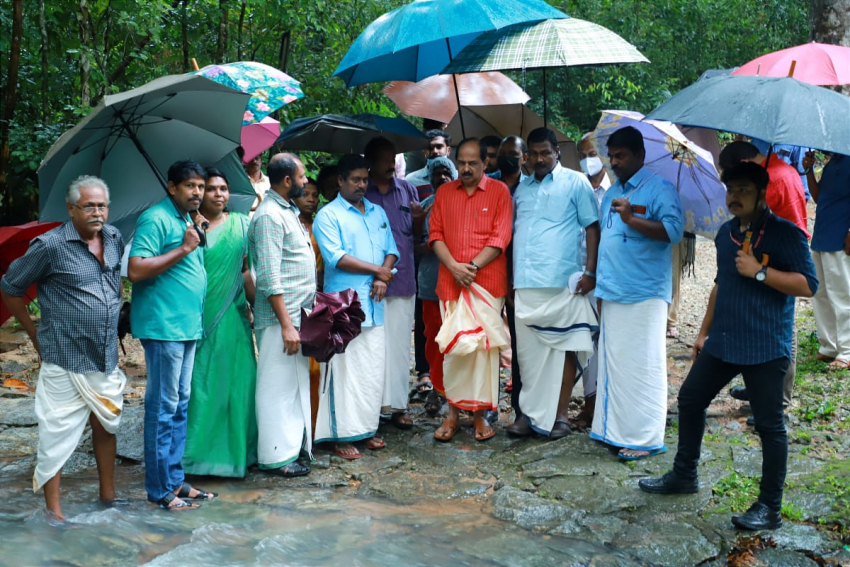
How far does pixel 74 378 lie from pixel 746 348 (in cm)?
327

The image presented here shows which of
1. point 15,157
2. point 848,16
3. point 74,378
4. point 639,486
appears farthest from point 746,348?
point 15,157

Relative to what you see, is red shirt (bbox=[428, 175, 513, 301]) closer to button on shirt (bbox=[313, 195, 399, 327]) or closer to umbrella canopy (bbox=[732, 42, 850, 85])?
button on shirt (bbox=[313, 195, 399, 327])

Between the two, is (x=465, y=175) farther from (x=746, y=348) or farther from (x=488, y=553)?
(x=488, y=553)

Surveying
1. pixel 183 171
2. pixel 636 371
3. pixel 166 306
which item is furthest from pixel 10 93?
pixel 636 371

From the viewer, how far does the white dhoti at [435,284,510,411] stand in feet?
17.4

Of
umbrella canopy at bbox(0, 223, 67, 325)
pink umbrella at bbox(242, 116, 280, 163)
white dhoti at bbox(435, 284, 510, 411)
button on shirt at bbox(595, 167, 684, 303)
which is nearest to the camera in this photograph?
umbrella canopy at bbox(0, 223, 67, 325)

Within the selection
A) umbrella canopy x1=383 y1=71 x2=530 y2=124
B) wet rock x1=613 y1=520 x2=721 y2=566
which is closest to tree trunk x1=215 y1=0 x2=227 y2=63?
umbrella canopy x1=383 y1=71 x2=530 y2=124

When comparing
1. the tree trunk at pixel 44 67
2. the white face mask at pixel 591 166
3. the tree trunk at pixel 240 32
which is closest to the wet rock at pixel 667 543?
the white face mask at pixel 591 166

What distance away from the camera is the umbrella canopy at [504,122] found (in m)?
6.93

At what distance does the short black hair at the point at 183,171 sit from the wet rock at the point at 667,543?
2.88 m

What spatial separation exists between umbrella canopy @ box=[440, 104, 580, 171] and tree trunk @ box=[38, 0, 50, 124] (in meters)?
4.24

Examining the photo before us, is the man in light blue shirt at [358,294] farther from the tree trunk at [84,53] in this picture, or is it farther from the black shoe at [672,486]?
the tree trunk at [84,53]

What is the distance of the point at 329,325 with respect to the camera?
4879 millimetres

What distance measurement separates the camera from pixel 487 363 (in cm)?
540
